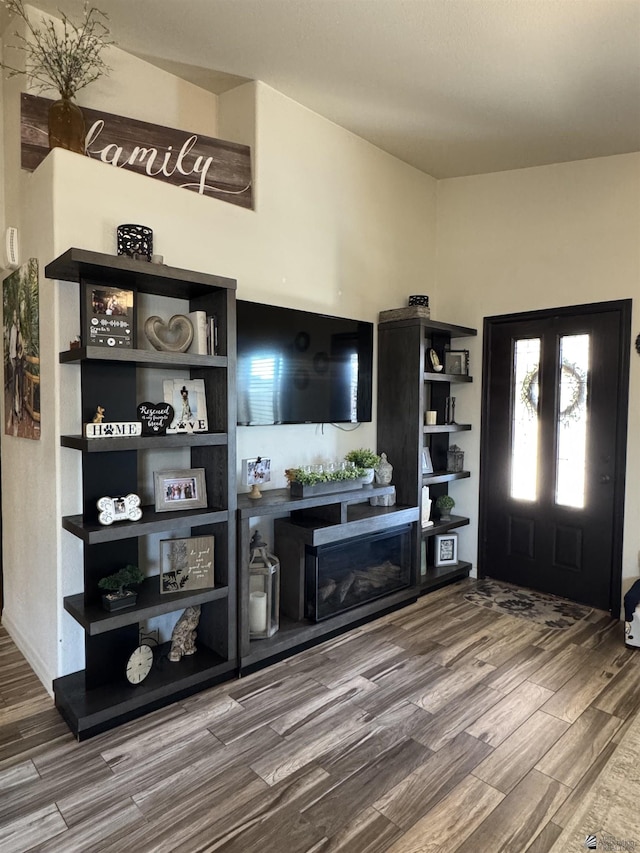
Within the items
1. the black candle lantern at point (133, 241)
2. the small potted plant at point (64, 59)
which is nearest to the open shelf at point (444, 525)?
the black candle lantern at point (133, 241)

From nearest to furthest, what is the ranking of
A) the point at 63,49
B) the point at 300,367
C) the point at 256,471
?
1. the point at 63,49
2. the point at 256,471
3. the point at 300,367

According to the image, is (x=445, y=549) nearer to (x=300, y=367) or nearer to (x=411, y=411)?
(x=411, y=411)

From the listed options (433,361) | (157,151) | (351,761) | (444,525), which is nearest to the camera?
(351,761)

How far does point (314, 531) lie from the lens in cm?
291

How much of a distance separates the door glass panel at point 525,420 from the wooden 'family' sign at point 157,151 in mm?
2270

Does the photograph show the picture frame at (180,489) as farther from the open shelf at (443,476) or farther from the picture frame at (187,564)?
the open shelf at (443,476)

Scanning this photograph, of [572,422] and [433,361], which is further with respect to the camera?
[433,361]

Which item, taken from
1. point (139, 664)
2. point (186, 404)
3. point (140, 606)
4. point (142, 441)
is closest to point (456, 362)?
point (186, 404)

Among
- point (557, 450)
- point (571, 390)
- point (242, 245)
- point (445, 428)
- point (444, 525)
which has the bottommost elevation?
point (444, 525)

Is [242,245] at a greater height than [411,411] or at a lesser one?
greater

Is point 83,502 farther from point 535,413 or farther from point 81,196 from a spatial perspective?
point 535,413

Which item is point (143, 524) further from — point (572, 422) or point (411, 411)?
point (572, 422)

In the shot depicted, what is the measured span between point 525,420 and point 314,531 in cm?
197

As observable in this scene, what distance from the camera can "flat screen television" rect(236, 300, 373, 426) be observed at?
115 inches
